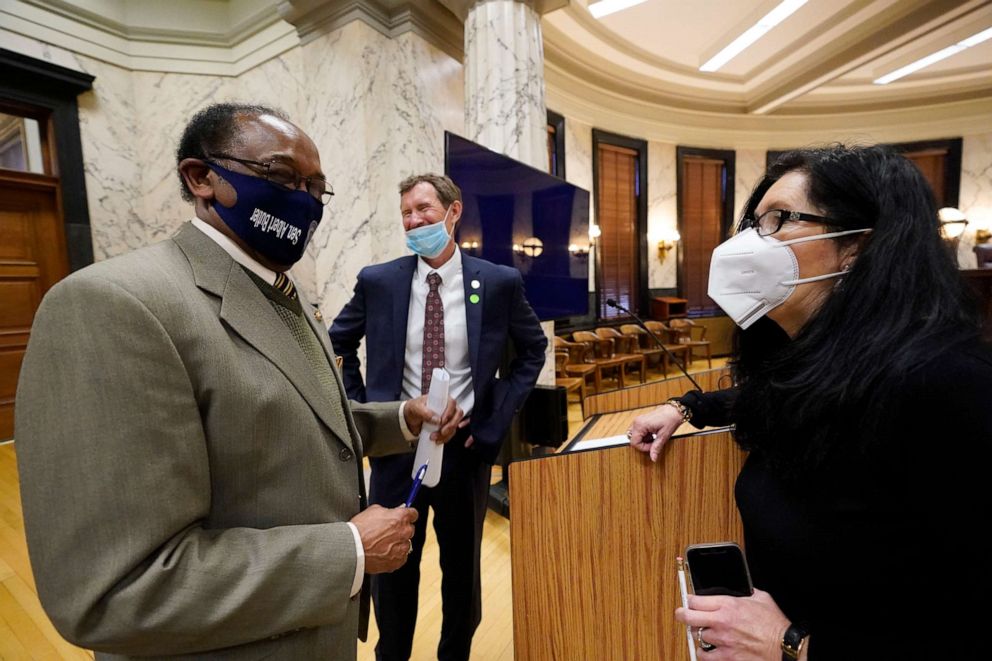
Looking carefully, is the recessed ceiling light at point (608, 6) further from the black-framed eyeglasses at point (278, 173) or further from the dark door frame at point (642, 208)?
the black-framed eyeglasses at point (278, 173)


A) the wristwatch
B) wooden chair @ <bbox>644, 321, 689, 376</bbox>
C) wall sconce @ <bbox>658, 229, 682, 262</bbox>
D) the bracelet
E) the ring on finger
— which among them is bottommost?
wooden chair @ <bbox>644, 321, 689, 376</bbox>

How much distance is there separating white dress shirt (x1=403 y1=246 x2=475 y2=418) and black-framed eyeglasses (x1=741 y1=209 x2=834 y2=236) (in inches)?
45.0

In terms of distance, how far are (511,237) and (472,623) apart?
240 cm

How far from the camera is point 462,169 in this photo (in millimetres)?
2828

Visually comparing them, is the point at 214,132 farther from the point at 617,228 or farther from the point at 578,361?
the point at 617,228

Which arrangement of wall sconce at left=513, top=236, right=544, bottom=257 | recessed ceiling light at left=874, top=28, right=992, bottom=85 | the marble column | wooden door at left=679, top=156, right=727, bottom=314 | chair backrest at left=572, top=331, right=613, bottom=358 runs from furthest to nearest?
wooden door at left=679, top=156, right=727, bottom=314 < recessed ceiling light at left=874, top=28, right=992, bottom=85 < chair backrest at left=572, top=331, right=613, bottom=358 < the marble column < wall sconce at left=513, top=236, right=544, bottom=257

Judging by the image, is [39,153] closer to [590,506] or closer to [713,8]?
[590,506]

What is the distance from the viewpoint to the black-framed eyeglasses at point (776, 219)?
1.01 m

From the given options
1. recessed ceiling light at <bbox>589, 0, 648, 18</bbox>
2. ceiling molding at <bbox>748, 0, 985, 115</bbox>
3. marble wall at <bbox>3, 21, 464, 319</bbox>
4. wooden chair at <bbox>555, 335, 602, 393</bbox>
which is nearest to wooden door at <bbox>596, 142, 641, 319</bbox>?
wooden chair at <bbox>555, 335, 602, 393</bbox>

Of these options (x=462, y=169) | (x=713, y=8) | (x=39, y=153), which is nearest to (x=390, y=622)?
(x=462, y=169)

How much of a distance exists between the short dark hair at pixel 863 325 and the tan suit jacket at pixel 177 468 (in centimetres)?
84

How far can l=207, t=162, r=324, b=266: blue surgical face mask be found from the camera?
3.01 feet

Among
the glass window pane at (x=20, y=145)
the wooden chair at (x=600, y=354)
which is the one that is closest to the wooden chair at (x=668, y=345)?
the wooden chair at (x=600, y=354)

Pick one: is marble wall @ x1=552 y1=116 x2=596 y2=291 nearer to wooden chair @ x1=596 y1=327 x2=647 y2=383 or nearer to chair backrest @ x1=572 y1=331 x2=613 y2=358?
wooden chair @ x1=596 y1=327 x2=647 y2=383
